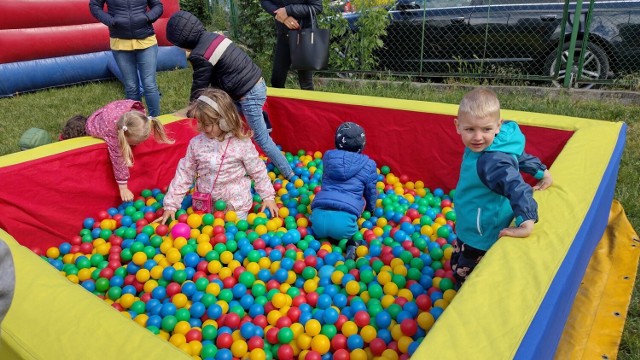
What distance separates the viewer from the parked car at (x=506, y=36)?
16.6ft

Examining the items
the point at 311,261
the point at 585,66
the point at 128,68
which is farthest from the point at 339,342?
the point at 585,66

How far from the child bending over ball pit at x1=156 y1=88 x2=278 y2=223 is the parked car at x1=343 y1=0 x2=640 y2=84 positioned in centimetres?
332

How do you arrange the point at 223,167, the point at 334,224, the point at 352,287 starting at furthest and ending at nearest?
the point at 223,167 → the point at 334,224 → the point at 352,287

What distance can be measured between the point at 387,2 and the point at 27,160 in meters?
4.41

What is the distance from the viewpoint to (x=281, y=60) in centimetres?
462

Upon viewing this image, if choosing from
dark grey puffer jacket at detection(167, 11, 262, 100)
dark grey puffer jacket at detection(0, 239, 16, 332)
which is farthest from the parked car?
dark grey puffer jacket at detection(0, 239, 16, 332)

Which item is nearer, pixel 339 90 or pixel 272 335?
pixel 272 335

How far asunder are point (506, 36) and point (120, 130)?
4172 millimetres

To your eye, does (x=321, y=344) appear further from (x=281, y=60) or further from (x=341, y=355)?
(x=281, y=60)

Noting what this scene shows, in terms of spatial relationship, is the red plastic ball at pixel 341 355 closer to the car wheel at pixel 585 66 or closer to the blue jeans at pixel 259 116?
the blue jeans at pixel 259 116

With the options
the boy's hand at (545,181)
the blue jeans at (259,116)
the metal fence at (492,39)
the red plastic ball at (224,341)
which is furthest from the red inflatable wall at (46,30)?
the boy's hand at (545,181)

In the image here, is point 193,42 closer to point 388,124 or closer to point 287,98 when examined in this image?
point 287,98

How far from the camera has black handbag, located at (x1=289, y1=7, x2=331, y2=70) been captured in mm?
4246

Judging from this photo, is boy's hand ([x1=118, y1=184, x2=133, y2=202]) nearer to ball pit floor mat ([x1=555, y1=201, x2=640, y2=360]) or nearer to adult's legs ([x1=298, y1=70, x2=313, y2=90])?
adult's legs ([x1=298, y1=70, x2=313, y2=90])
